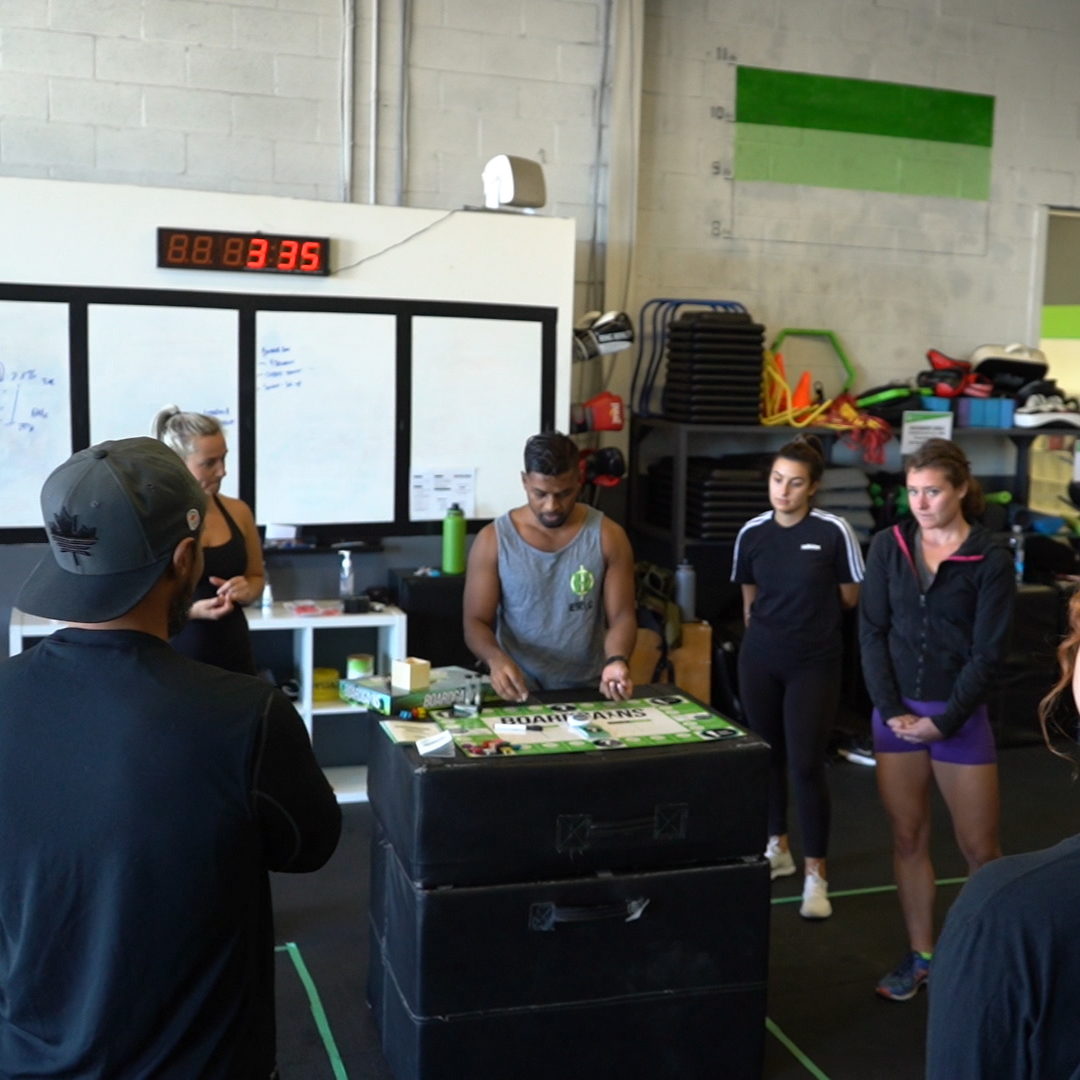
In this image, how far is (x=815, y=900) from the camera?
148 inches

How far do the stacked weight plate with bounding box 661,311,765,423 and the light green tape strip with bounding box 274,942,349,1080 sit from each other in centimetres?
282

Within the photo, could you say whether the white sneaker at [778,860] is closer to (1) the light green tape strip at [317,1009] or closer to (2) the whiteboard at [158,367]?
(1) the light green tape strip at [317,1009]

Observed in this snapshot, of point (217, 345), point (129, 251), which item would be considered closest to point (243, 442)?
point (217, 345)

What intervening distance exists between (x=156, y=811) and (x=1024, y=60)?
6.24m

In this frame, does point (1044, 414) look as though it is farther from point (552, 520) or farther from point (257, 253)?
point (257, 253)

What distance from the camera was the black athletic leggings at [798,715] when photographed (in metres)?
3.80

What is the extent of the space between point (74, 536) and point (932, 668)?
2.38 metres

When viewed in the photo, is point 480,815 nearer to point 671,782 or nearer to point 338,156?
point 671,782

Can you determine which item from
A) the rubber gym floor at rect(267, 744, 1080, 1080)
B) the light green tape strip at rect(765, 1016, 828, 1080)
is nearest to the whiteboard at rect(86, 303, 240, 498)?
the rubber gym floor at rect(267, 744, 1080, 1080)

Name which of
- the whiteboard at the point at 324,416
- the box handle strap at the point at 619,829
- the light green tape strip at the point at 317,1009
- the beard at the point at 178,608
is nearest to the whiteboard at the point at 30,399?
the whiteboard at the point at 324,416

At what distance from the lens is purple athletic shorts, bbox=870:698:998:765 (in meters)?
3.13

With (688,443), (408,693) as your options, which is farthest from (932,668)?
(688,443)

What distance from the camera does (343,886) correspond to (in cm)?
398

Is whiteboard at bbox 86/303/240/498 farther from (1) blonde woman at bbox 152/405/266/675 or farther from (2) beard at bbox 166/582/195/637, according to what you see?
(2) beard at bbox 166/582/195/637
